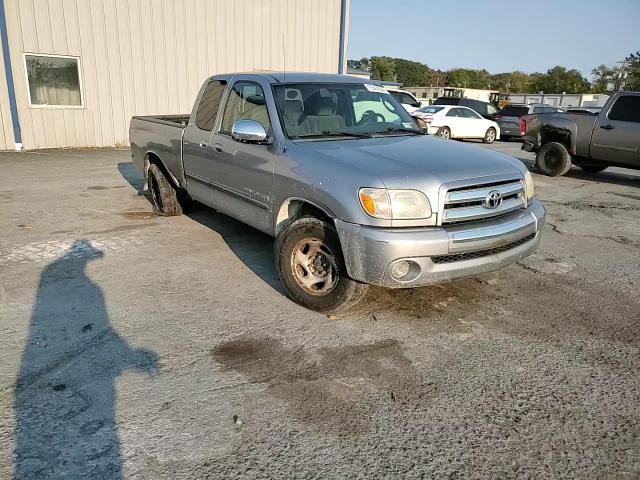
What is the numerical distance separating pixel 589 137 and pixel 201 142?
8.47 meters

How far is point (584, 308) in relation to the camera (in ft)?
13.4

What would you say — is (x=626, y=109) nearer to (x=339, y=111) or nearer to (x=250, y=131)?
(x=339, y=111)

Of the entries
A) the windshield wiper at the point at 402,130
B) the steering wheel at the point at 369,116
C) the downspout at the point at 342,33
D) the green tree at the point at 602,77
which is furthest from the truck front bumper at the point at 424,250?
the green tree at the point at 602,77

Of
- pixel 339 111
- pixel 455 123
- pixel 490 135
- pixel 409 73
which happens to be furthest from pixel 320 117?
pixel 409 73

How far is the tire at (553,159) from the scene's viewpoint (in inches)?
424

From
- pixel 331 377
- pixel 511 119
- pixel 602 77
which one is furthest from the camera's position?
pixel 602 77

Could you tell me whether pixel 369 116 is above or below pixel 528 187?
above

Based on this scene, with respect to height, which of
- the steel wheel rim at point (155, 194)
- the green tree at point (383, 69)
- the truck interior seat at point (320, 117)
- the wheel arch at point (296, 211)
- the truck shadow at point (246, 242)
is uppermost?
the green tree at point (383, 69)

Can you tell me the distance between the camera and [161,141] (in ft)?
20.6

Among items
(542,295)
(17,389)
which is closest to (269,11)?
(542,295)

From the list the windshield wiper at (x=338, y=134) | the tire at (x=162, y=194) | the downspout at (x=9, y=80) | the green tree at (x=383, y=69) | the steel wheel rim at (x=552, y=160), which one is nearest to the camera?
the windshield wiper at (x=338, y=134)

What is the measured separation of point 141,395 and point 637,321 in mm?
3655

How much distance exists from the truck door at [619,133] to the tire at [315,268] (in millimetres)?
8447

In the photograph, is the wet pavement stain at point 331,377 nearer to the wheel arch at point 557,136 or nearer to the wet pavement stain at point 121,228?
the wet pavement stain at point 121,228
